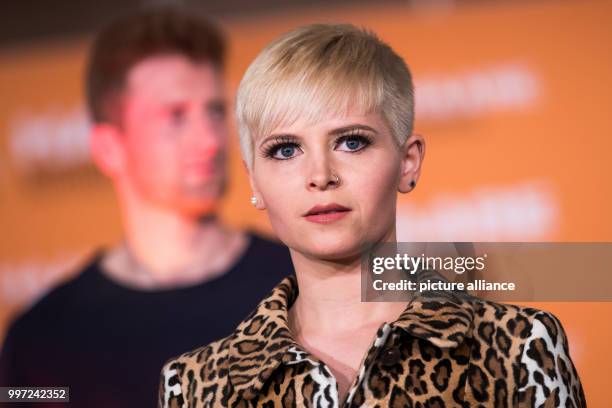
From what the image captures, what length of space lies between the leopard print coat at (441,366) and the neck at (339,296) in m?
0.08

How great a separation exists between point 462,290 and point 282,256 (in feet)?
6.23

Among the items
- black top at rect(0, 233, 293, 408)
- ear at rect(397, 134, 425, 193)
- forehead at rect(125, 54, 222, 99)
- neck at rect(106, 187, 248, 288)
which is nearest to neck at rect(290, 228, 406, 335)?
ear at rect(397, 134, 425, 193)

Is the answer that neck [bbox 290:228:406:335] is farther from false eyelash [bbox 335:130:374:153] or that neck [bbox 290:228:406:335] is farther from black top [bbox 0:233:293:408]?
black top [bbox 0:233:293:408]

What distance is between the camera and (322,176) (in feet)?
5.42

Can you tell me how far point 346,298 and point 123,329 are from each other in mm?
2024

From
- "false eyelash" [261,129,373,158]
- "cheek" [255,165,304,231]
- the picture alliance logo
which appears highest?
"false eyelash" [261,129,373,158]

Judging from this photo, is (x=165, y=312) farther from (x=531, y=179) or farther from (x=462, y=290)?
(x=462, y=290)

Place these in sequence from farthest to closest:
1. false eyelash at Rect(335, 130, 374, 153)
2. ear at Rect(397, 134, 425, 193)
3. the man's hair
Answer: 1. the man's hair
2. ear at Rect(397, 134, 425, 193)
3. false eyelash at Rect(335, 130, 374, 153)

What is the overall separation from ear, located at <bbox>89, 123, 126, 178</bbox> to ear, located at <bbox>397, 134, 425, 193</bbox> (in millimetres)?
2234

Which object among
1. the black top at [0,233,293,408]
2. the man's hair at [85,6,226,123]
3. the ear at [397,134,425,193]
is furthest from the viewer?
the man's hair at [85,6,226,123]

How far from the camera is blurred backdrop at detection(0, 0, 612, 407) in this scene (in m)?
3.36

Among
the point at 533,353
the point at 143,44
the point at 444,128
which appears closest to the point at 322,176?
the point at 533,353

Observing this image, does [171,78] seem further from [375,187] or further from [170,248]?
[375,187]

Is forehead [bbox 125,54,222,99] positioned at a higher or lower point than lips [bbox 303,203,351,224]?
higher
